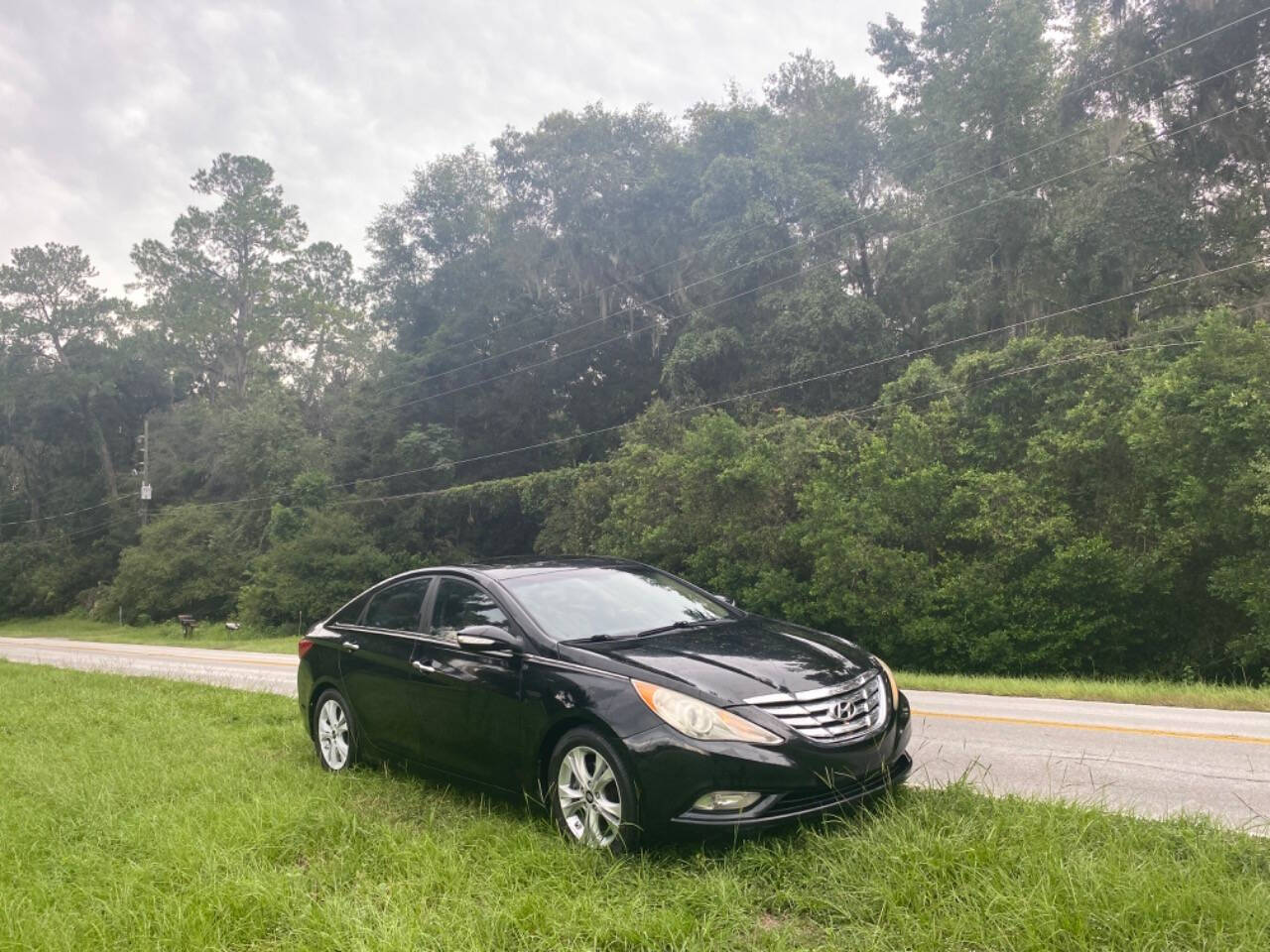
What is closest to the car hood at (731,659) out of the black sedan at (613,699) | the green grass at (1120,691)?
the black sedan at (613,699)

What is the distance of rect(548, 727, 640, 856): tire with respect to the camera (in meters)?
4.20

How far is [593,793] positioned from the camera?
4.43 metres

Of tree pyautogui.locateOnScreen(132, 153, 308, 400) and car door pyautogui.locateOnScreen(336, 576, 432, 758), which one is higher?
tree pyautogui.locateOnScreen(132, 153, 308, 400)

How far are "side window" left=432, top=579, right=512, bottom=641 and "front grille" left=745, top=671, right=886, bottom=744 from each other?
1730 mm

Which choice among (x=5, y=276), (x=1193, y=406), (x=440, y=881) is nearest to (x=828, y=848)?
(x=440, y=881)

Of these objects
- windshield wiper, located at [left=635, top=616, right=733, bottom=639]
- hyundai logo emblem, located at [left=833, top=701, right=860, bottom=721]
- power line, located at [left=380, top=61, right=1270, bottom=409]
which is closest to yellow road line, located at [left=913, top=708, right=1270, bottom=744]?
windshield wiper, located at [left=635, top=616, right=733, bottom=639]

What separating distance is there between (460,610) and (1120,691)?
8315 millimetres

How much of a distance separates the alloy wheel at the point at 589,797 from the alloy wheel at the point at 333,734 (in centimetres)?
254

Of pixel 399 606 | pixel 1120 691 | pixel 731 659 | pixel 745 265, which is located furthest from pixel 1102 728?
pixel 745 265

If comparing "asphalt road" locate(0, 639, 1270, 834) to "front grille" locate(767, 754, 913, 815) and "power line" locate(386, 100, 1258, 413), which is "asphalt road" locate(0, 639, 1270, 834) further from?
"power line" locate(386, 100, 1258, 413)

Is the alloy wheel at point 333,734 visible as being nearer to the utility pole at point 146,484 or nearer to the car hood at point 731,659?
the car hood at point 731,659

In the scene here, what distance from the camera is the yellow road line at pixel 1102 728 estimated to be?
7.06 meters

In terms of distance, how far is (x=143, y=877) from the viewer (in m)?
4.28

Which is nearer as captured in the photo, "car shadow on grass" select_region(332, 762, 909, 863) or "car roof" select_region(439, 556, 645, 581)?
"car shadow on grass" select_region(332, 762, 909, 863)
